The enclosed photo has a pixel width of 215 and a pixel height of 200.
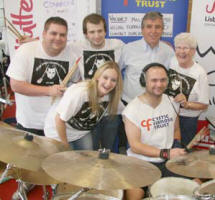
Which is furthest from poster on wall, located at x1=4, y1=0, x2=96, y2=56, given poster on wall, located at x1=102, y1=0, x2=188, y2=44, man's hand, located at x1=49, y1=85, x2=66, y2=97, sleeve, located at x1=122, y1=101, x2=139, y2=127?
sleeve, located at x1=122, y1=101, x2=139, y2=127

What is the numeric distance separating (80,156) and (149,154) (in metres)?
0.72

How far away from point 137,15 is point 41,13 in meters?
1.04

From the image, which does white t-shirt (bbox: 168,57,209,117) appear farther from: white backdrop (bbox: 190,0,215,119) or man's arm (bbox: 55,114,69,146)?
man's arm (bbox: 55,114,69,146)

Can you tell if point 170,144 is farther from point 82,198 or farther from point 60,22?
point 60,22

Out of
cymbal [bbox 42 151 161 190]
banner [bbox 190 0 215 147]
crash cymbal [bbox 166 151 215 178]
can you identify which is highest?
banner [bbox 190 0 215 147]

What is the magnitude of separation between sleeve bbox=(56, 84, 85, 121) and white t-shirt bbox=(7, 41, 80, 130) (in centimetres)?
Result: 37

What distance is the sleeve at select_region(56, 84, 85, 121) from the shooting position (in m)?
1.85

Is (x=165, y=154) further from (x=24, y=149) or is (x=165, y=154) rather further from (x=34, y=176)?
(x=24, y=149)

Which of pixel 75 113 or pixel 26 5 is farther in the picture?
pixel 26 5

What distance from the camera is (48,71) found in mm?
2209

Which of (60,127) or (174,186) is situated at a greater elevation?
(60,127)

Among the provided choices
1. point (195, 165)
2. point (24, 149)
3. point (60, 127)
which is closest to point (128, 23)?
point (60, 127)

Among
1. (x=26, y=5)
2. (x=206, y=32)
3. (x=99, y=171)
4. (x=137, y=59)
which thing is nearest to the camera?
(x=99, y=171)

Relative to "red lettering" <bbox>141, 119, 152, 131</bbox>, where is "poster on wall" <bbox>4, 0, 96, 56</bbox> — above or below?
above
